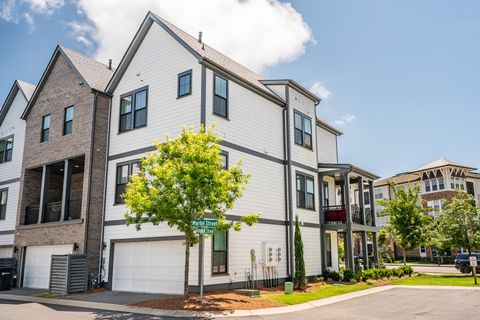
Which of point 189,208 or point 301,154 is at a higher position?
point 301,154

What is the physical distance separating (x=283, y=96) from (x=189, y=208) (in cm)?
1186

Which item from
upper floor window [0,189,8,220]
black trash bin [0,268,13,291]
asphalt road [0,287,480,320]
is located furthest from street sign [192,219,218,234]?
upper floor window [0,189,8,220]

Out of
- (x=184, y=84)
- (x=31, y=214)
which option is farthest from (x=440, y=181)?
(x=31, y=214)

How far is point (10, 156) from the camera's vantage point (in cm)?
2816

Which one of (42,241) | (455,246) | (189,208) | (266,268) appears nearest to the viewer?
(189,208)

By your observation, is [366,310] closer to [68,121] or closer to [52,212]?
A: [52,212]

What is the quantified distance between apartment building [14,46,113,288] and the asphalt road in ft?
15.9

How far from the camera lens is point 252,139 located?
68.9 feet

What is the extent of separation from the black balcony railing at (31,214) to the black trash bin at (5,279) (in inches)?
128

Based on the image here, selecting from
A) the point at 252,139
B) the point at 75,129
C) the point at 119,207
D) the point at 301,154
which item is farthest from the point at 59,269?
the point at 301,154

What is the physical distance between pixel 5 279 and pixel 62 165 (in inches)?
269

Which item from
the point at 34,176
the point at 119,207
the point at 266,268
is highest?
the point at 34,176

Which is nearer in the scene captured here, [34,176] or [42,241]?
[42,241]

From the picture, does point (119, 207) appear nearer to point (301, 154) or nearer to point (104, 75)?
point (104, 75)
